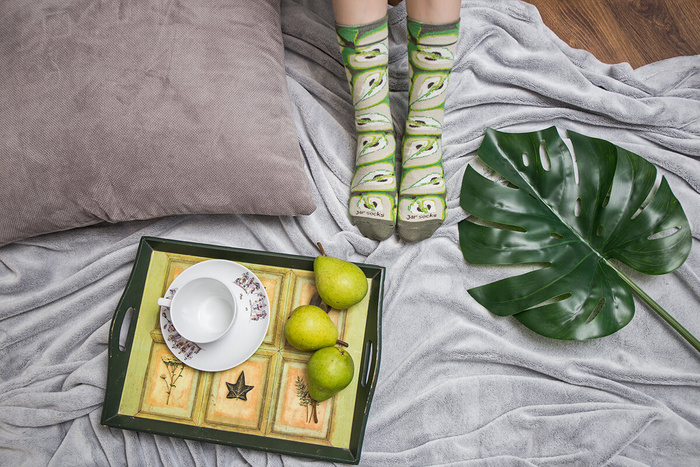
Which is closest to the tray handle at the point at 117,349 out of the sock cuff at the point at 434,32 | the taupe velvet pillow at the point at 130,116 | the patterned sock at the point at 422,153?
the taupe velvet pillow at the point at 130,116

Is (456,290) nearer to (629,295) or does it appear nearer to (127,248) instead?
(629,295)

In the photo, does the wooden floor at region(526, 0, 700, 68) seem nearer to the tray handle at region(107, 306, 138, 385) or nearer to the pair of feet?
the pair of feet

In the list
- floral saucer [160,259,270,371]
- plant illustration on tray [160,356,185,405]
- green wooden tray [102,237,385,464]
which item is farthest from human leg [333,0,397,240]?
plant illustration on tray [160,356,185,405]

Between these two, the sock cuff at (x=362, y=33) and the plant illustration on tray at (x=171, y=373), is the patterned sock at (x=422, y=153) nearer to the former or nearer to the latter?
the sock cuff at (x=362, y=33)

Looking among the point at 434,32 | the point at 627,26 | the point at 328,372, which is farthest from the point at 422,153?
the point at 627,26

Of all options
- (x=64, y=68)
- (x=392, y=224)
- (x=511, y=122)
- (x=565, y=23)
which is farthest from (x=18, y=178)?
(x=565, y=23)

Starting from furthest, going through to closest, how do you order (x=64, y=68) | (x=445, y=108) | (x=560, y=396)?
(x=445, y=108) → (x=560, y=396) → (x=64, y=68)

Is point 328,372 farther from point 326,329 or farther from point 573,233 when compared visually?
point 573,233

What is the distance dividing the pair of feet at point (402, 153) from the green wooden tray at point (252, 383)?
0.14m

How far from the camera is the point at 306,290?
0.76 metres

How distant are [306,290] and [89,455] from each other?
473mm

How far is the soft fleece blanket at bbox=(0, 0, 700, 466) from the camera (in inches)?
30.7

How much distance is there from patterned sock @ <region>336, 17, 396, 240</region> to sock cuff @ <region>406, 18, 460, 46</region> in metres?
0.06

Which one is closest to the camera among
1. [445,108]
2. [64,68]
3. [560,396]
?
[64,68]
